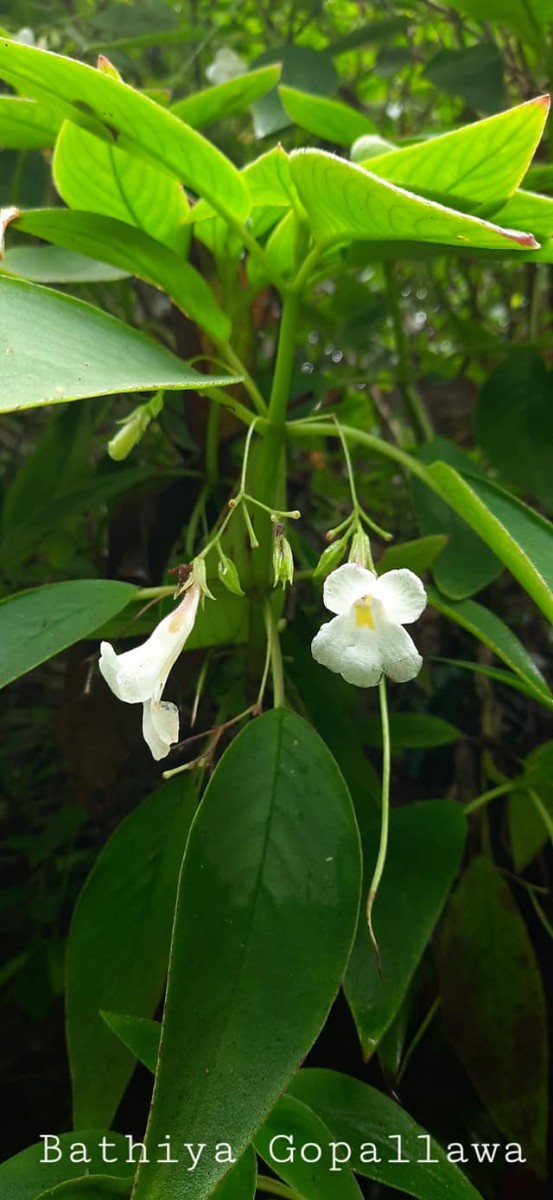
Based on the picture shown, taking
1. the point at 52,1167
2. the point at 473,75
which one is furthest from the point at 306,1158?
the point at 473,75

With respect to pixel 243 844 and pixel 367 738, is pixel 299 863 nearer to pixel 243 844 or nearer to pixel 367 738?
pixel 243 844

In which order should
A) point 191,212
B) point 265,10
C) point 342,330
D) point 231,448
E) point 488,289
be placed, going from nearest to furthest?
point 191,212 → point 231,448 → point 342,330 → point 265,10 → point 488,289

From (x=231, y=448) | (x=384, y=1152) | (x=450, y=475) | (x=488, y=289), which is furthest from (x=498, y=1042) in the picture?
(x=488, y=289)

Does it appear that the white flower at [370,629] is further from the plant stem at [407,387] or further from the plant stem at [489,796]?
the plant stem at [407,387]

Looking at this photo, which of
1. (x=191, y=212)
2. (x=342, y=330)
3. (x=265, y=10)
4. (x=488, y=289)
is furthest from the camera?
(x=488, y=289)

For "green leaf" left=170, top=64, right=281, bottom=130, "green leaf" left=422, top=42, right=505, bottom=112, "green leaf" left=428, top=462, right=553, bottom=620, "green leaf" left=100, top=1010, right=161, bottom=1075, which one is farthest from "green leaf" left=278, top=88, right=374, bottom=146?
"green leaf" left=100, top=1010, right=161, bottom=1075

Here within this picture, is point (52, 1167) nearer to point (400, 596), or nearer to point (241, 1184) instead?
point (241, 1184)
